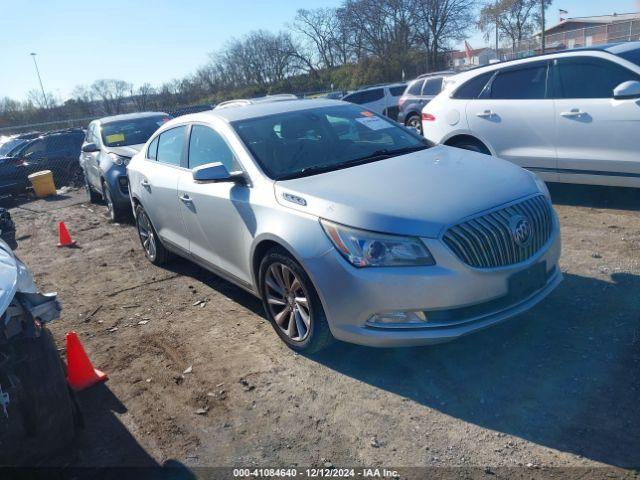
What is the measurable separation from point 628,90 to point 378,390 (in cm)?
421

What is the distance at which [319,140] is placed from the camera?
4562mm

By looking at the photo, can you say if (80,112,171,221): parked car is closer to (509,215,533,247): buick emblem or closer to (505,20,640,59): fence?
(509,215,533,247): buick emblem

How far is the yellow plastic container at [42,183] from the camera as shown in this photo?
1480 centimetres

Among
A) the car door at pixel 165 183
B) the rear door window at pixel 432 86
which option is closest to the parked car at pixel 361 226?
the car door at pixel 165 183

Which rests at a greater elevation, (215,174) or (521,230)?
(215,174)

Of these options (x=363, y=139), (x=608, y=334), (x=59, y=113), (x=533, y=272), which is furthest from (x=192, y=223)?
(x=59, y=113)

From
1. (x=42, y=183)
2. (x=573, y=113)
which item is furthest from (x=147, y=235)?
(x=42, y=183)

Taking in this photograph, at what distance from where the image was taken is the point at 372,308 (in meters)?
3.27

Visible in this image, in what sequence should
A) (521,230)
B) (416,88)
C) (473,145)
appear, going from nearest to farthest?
(521,230) < (473,145) < (416,88)

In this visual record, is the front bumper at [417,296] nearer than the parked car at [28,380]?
No

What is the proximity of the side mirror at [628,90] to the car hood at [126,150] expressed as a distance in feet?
23.4

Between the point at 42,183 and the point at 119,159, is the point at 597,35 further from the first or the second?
the point at 119,159

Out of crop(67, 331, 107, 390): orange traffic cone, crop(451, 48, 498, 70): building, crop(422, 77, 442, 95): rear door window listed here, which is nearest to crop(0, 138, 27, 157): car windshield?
crop(422, 77, 442, 95): rear door window

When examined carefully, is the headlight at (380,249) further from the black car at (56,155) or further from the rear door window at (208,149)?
the black car at (56,155)
